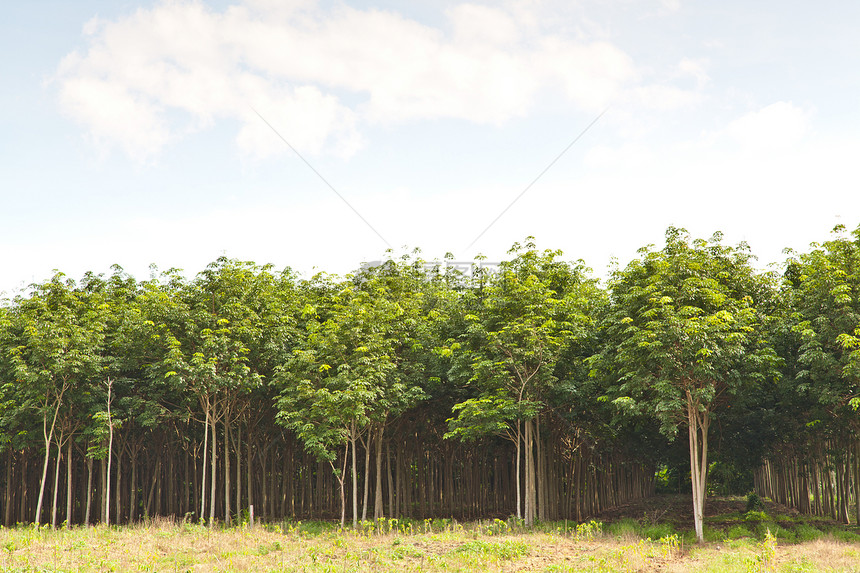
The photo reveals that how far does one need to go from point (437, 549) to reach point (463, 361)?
8365 mm

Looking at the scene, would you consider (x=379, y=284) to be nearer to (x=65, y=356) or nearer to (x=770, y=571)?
(x=65, y=356)

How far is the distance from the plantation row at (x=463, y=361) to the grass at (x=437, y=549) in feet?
7.77

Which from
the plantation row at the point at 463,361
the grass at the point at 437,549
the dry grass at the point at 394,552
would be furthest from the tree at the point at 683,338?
the dry grass at the point at 394,552

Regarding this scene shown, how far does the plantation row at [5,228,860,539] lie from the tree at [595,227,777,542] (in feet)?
0.31

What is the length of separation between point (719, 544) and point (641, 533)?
3236mm

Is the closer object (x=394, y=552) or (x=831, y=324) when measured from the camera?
(x=394, y=552)

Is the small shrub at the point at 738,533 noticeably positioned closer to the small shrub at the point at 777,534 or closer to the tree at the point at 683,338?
the small shrub at the point at 777,534

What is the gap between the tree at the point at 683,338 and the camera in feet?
73.8

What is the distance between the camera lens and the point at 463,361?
1097 inches

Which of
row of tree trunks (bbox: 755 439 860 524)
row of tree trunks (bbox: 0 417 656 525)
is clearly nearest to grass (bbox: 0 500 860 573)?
row of tree trunks (bbox: 755 439 860 524)

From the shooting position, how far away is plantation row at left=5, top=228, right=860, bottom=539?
23.7 metres

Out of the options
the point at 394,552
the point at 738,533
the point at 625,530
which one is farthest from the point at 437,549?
the point at 738,533

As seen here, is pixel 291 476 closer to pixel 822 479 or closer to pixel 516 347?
pixel 516 347

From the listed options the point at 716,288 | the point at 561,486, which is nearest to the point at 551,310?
the point at 716,288
